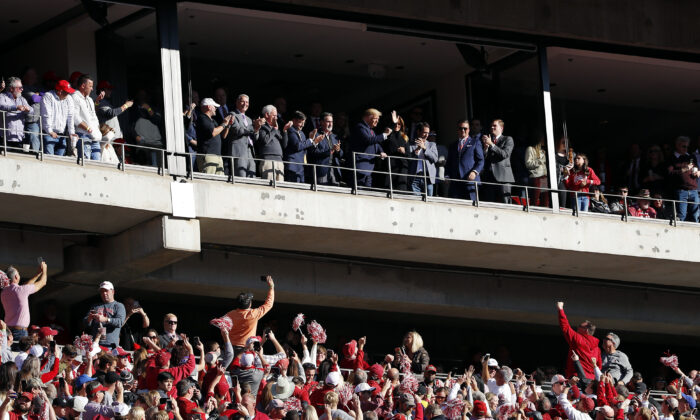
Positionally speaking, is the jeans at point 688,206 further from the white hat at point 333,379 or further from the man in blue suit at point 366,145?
the white hat at point 333,379

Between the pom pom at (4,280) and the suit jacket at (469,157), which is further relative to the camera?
the suit jacket at (469,157)

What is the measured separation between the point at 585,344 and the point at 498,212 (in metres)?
3.02

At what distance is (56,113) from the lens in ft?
67.7

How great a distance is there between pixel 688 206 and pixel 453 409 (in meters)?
9.38

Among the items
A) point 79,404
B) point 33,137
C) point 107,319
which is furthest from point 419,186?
point 79,404

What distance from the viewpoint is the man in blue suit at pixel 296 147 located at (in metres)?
22.2

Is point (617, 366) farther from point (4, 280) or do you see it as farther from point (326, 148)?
point (4, 280)

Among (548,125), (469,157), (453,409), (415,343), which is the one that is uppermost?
(548,125)

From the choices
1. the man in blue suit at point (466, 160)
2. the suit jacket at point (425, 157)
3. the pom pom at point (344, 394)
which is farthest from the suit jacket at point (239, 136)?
the pom pom at point (344, 394)

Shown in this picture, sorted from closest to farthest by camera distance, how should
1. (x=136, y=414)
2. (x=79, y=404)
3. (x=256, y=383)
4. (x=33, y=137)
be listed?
(x=136, y=414) < (x=79, y=404) < (x=256, y=383) < (x=33, y=137)

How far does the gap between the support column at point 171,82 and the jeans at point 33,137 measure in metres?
1.87

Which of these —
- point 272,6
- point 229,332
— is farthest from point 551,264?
point 229,332

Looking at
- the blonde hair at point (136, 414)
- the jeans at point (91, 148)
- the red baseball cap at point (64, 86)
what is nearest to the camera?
the blonde hair at point (136, 414)

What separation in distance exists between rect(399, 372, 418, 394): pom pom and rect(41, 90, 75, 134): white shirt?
5961 millimetres
